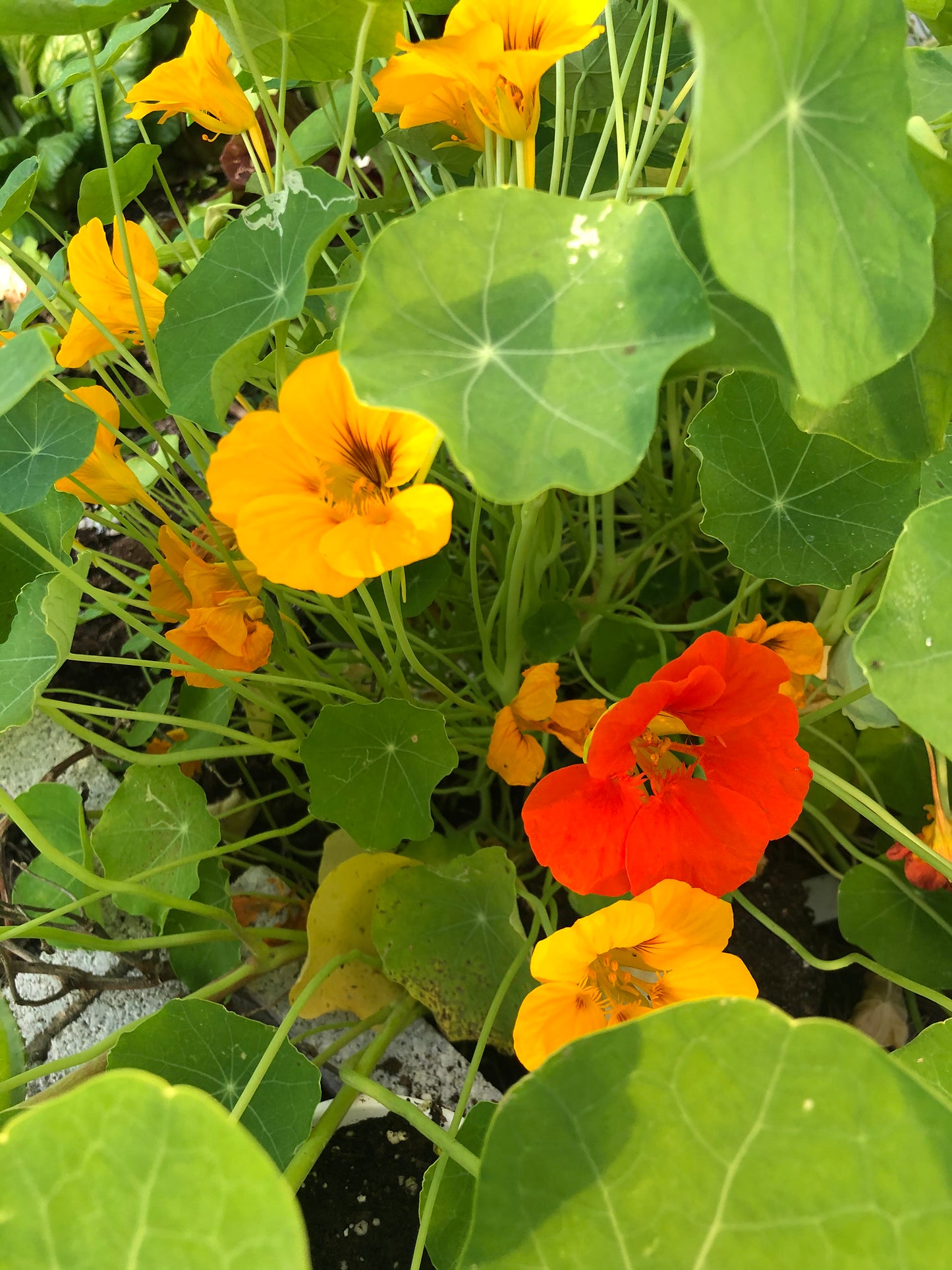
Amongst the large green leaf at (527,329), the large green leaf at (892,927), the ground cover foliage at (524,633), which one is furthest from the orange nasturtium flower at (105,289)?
the large green leaf at (892,927)

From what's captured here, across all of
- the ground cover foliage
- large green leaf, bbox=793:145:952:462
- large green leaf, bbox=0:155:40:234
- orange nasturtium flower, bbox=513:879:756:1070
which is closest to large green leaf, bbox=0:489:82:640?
the ground cover foliage

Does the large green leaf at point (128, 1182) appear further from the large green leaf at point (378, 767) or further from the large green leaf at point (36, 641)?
the large green leaf at point (378, 767)

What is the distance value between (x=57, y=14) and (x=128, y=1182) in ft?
2.74

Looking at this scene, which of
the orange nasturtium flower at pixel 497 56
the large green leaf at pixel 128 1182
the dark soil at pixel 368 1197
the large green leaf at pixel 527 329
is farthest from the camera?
the dark soil at pixel 368 1197

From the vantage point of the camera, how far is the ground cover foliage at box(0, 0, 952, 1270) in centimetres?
41

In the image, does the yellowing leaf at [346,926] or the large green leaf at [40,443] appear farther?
the yellowing leaf at [346,926]

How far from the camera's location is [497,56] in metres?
0.58

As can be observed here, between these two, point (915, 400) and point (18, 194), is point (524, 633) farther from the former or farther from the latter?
point (18, 194)

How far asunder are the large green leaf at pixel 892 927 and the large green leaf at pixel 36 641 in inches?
32.5

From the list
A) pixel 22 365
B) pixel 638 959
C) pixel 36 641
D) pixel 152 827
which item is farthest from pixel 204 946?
pixel 22 365

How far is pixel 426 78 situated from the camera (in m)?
0.64

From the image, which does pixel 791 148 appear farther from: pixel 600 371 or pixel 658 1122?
pixel 658 1122

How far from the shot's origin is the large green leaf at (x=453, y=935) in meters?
0.83

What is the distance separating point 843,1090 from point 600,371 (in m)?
A: 0.40
